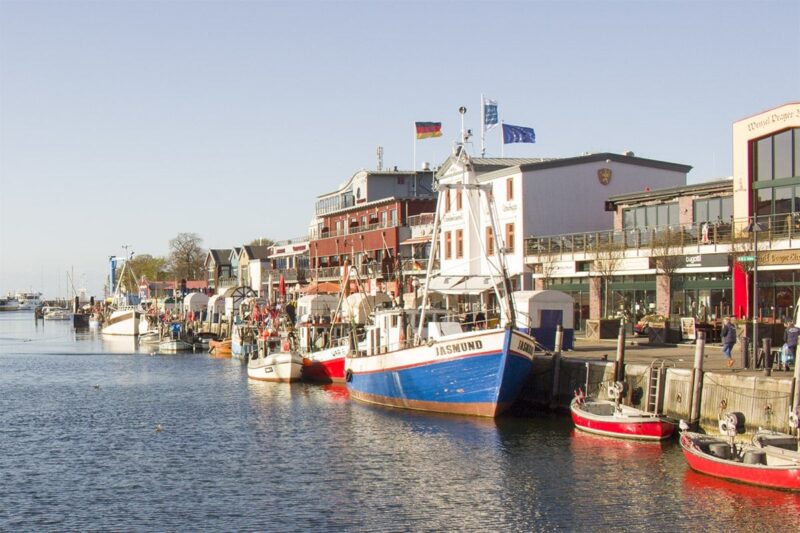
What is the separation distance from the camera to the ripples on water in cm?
2817

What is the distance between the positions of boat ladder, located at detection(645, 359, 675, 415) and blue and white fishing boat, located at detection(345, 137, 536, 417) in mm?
5479

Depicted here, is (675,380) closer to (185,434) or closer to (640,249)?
(185,434)

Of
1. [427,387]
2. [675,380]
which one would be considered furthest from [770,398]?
[427,387]

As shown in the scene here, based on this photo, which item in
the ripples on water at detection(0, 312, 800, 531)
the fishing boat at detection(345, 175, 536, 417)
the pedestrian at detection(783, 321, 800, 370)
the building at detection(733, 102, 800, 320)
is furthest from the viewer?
the building at detection(733, 102, 800, 320)

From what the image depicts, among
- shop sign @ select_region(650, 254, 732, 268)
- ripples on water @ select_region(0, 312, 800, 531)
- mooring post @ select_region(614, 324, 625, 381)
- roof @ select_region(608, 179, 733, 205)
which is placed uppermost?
roof @ select_region(608, 179, 733, 205)

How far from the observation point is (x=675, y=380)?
127 ft

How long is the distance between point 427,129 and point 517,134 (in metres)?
6.63

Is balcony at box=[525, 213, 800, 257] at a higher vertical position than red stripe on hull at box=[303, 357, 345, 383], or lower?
higher

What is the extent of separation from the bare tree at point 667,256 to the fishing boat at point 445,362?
50.0 ft

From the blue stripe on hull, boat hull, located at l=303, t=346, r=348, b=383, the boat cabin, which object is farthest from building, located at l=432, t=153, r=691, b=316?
the blue stripe on hull

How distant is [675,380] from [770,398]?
507 cm

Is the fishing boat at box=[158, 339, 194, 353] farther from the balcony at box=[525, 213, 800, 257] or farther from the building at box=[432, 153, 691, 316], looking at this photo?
the balcony at box=[525, 213, 800, 257]

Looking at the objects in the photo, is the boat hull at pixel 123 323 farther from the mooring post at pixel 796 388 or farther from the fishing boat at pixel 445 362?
the mooring post at pixel 796 388

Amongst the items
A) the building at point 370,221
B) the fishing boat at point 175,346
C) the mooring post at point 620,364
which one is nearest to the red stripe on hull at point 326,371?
the mooring post at point 620,364
